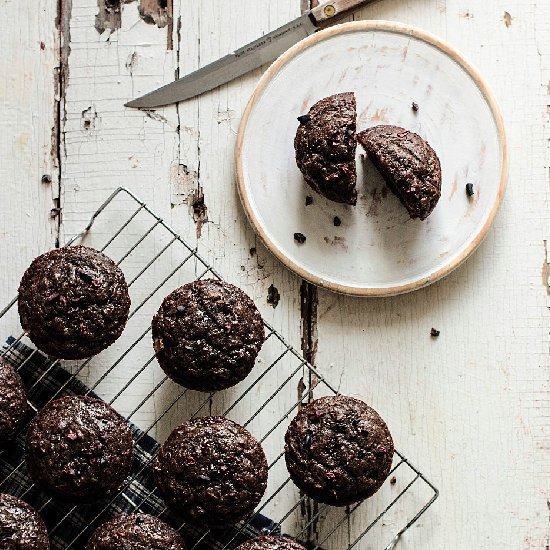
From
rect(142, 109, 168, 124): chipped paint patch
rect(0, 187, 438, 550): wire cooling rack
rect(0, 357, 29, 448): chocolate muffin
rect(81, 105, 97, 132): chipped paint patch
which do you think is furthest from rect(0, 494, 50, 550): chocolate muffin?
rect(142, 109, 168, 124): chipped paint patch

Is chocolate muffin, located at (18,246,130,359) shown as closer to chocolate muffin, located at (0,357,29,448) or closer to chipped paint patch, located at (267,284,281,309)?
chocolate muffin, located at (0,357,29,448)

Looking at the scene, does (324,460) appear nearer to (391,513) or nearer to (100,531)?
(391,513)

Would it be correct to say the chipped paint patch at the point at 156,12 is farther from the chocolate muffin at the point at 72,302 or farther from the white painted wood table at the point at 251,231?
the chocolate muffin at the point at 72,302

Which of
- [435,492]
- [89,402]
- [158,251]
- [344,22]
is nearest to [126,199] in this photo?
[158,251]

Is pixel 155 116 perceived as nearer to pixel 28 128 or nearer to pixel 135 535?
pixel 28 128

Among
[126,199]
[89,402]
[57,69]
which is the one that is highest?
[57,69]

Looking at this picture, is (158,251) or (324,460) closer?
(324,460)
